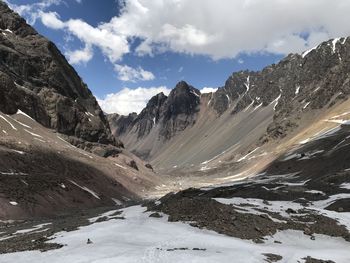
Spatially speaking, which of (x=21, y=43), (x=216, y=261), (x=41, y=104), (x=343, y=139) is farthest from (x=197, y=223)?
(x=21, y=43)

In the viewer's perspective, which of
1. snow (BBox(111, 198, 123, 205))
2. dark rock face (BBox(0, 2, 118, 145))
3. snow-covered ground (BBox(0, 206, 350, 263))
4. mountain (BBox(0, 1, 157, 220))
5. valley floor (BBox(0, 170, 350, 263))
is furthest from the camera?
dark rock face (BBox(0, 2, 118, 145))

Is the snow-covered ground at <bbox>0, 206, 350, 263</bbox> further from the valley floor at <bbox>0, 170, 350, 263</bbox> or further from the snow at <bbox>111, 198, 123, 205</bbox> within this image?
the snow at <bbox>111, 198, 123, 205</bbox>

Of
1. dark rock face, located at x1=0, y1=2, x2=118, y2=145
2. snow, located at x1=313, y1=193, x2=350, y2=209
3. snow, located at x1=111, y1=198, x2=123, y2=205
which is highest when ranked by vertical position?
dark rock face, located at x1=0, y1=2, x2=118, y2=145

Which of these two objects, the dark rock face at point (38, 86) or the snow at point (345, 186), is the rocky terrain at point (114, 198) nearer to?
the snow at point (345, 186)

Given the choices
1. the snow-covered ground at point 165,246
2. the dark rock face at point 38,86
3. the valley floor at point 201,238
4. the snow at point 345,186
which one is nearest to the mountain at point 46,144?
the dark rock face at point 38,86

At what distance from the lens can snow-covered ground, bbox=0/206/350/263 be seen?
27.3 m

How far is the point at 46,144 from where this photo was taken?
12912cm

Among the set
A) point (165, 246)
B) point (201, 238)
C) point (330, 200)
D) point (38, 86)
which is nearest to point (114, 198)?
point (330, 200)

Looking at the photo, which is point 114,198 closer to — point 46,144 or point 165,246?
point 46,144

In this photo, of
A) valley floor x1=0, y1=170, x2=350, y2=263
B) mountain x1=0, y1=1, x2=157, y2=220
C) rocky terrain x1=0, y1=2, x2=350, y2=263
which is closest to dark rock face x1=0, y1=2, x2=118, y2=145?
mountain x1=0, y1=1, x2=157, y2=220

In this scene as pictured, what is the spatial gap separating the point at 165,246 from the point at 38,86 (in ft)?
511

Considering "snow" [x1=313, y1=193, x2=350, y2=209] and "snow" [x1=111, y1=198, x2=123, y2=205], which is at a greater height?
"snow" [x1=313, y1=193, x2=350, y2=209]

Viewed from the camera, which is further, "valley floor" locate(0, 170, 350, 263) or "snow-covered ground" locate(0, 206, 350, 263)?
"valley floor" locate(0, 170, 350, 263)

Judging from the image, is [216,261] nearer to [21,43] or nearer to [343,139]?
[343,139]
